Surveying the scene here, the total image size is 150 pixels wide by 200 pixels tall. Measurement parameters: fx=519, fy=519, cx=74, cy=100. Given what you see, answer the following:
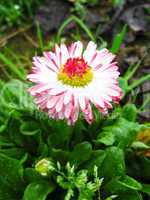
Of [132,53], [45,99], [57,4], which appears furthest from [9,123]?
[57,4]

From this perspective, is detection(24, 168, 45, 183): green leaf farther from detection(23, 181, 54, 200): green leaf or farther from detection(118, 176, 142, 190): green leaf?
detection(118, 176, 142, 190): green leaf

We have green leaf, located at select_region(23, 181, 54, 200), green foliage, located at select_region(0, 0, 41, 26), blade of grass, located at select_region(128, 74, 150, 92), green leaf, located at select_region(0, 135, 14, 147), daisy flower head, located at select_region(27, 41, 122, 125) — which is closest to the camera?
daisy flower head, located at select_region(27, 41, 122, 125)

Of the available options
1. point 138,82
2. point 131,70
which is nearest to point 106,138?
point 138,82

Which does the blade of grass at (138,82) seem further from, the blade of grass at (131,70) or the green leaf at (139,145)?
the green leaf at (139,145)

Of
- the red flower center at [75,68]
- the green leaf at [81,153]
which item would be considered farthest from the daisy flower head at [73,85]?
the green leaf at [81,153]

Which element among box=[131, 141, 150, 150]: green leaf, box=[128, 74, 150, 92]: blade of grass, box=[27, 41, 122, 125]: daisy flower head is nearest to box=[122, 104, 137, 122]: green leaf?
box=[131, 141, 150, 150]: green leaf
